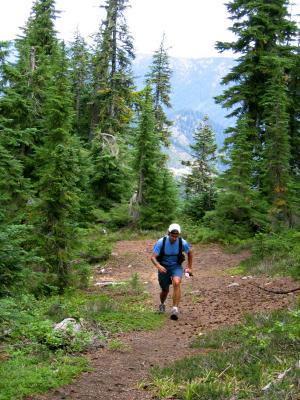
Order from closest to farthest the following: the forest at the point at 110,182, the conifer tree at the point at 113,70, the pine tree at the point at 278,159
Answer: the forest at the point at 110,182, the pine tree at the point at 278,159, the conifer tree at the point at 113,70

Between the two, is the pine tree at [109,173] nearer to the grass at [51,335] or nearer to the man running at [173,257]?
the grass at [51,335]

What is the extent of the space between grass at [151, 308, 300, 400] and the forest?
59 millimetres

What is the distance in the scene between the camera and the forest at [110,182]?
23.7 feet

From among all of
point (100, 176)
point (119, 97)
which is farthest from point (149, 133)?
point (119, 97)

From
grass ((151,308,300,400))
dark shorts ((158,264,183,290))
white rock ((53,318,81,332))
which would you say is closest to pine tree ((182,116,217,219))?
dark shorts ((158,264,183,290))

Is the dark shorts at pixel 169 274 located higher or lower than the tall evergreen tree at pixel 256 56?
lower

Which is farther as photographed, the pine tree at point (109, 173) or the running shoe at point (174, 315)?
the pine tree at point (109, 173)

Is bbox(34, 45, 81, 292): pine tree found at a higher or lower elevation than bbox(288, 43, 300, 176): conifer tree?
lower

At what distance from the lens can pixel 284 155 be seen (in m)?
19.8

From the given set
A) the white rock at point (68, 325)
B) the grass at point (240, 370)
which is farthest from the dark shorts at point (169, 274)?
the white rock at point (68, 325)

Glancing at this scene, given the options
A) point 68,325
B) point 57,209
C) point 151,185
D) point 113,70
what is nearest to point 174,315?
point 68,325

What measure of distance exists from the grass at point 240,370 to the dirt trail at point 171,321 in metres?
0.41

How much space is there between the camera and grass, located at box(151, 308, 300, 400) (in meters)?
5.25

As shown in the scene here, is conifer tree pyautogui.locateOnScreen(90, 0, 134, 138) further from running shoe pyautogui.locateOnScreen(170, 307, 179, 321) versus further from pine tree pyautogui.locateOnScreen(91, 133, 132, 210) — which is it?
running shoe pyautogui.locateOnScreen(170, 307, 179, 321)
